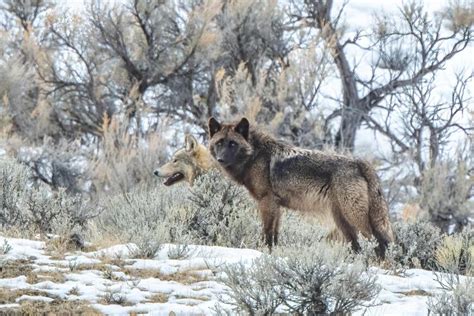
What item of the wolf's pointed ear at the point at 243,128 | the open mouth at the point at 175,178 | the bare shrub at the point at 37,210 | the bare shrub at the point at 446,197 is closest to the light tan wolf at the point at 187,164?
the open mouth at the point at 175,178

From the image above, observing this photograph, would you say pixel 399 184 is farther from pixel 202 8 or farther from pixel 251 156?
pixel 251 156

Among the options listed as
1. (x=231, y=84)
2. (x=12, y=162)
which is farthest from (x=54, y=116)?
(x=12, y=162)

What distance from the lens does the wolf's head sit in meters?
10.1

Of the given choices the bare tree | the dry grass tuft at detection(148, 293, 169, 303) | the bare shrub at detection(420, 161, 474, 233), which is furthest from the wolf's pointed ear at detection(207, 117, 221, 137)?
the bare tree

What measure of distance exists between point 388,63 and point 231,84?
6.05 m

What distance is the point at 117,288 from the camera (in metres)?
6.85

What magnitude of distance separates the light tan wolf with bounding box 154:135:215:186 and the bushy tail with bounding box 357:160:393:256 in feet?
14.3

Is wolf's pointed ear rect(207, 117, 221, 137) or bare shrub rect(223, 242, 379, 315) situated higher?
wolf's pointed ear rect(207, 117, 221, 137)

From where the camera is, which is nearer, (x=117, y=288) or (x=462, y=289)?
(x=462, y=289)

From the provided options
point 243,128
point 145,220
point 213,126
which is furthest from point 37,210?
point 243,128

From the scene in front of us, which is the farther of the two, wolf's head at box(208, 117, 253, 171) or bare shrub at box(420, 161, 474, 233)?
bare shrub at box(420, 161, 474, 233)

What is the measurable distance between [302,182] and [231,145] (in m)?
1.03

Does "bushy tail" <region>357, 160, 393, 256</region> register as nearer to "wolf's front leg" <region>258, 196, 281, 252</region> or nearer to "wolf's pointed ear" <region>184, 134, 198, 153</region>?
"wolf's front leg" <region>258, 196, 281, 252</region>

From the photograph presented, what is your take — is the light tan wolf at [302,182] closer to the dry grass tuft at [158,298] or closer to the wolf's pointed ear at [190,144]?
the dry grass tuft at [158,298]
